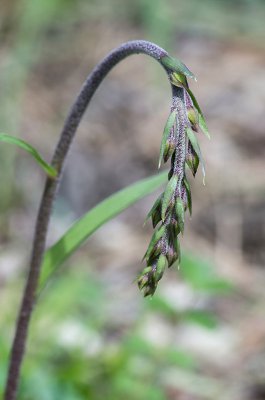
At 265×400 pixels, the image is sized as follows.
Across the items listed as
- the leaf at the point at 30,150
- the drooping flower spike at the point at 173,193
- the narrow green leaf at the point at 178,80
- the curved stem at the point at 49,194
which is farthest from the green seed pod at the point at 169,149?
the leaf at the point at 30,150

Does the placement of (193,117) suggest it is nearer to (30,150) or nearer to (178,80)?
(178,80)

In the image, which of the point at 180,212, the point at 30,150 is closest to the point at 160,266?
the point at 180,212

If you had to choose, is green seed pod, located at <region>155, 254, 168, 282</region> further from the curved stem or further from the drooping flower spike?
the curved stem

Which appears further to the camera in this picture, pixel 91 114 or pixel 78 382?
pixel 91 114

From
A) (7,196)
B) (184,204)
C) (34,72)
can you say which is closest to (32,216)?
(7,196)

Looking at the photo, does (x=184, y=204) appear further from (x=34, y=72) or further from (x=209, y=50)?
(x=209, y=50)

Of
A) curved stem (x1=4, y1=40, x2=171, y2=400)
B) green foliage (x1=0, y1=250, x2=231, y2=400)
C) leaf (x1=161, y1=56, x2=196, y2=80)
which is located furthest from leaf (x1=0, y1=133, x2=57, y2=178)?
green foliage (x1=0, y1=250, x2=231, y2=400)
